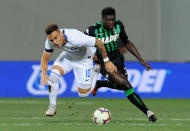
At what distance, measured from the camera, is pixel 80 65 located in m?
9.54

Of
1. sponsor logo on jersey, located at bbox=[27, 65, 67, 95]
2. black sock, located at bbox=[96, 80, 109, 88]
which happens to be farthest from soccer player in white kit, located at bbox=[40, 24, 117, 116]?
sponsor logo on jersey, located at bbox=[27, 65, 67, 95]

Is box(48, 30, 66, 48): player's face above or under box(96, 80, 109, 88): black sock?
above

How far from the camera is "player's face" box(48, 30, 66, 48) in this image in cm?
870

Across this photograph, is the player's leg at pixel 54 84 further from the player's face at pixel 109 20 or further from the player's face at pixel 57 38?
the player's face at pixel 109 20

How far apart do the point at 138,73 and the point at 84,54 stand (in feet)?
23.1

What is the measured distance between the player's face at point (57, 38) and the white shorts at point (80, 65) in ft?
1.99

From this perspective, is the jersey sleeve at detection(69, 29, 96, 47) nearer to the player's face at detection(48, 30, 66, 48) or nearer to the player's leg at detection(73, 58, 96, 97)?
the player's face at detection(48, 30, 66, 48)

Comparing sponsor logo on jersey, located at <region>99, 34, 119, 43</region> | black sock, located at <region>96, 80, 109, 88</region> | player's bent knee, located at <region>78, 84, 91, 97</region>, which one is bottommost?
black sock, located at <region>96, 80, 109, 88</region>

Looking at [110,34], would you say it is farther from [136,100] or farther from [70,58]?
[136,100]

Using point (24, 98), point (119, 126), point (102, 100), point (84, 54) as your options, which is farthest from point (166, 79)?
point (119, 126)

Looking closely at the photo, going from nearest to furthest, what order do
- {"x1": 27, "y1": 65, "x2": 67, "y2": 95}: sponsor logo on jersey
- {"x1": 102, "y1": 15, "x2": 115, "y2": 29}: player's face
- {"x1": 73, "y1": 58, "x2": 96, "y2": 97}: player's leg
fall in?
{"x1": 102, "y1": 15, "x2": 115, "y2": 29}: player's face < {"x1": 73, "y1": 58, "x2": 96, "y2": 97}: player's leg < {"x1": 27, "y1": 65, "x2": 67, "y2": 95}: sponsor logo on jersey

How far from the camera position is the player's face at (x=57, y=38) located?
8.70 metres

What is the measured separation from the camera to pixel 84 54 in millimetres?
9594

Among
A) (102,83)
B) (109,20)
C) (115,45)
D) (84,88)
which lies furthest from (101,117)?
(102,83)
